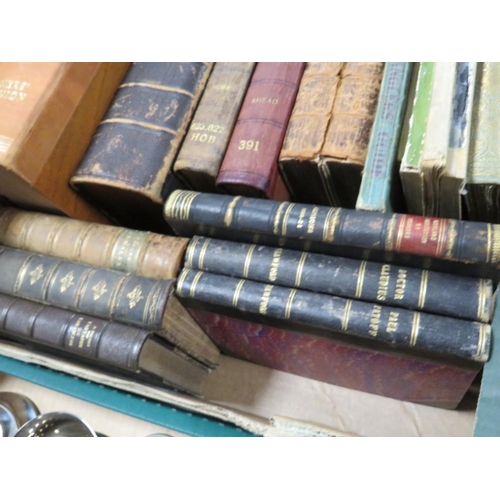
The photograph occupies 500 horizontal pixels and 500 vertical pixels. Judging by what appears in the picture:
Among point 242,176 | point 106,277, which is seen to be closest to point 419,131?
point 242,176

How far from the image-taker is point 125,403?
0.77m

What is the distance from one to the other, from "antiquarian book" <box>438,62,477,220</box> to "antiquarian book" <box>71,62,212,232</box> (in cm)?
45

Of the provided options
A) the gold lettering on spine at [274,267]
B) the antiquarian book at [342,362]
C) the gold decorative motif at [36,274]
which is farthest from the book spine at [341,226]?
the gold decorative motif at [36,274]

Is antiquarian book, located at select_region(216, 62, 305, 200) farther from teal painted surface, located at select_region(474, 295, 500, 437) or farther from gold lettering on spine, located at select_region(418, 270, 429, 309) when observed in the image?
teal painted surface, located at select_region(474, 295, 500, 437)

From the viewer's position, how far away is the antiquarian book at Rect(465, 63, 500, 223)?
22.0 inches

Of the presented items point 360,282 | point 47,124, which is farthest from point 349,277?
point 47,124

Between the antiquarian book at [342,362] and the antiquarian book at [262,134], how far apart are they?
216 mm

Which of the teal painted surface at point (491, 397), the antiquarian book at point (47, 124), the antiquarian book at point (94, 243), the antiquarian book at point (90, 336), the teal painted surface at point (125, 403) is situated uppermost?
the antiquarian book at point (47, 124)

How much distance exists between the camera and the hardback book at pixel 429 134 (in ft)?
1.73

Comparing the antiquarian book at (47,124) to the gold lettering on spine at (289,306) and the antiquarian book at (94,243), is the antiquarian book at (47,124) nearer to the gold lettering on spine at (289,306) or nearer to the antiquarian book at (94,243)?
the antiquarian book at (94,243)

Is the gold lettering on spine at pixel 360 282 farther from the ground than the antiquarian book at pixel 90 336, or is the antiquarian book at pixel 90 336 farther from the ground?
the gold lettering on spine at pixel 360 282
